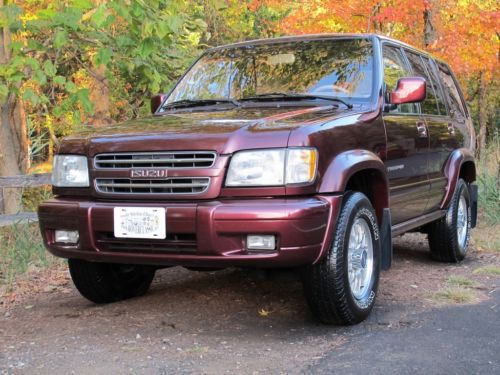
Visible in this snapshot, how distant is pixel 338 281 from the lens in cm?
356

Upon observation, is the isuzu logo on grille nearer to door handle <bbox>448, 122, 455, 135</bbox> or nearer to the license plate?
the license plate

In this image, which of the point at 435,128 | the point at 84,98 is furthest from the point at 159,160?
the point at 84,98

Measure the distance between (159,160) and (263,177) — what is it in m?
0.60

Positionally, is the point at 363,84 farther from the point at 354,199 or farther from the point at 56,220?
the point at 56,220

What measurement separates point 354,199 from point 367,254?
457 mm

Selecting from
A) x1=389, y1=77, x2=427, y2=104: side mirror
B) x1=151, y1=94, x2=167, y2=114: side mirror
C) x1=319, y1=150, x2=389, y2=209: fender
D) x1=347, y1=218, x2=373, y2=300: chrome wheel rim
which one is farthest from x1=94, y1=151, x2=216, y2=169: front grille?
x1=389, y1=77, x2=427, y2=104: side mirror

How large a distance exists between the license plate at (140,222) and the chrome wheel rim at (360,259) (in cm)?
111

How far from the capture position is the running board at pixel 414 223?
4.62 meters

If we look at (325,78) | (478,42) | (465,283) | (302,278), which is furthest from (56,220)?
(478,42)

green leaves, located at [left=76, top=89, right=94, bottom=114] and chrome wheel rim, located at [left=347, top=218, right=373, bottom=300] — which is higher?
green leaves, located at [left=76, top=89, right=94, bottom=114]

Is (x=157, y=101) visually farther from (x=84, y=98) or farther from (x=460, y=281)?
(x=460, y=281)

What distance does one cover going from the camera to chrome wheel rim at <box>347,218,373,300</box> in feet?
12.5

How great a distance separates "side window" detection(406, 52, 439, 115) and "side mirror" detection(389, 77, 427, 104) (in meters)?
0.92

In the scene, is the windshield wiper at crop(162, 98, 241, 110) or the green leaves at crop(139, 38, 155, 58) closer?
the windshield wiper at crop(162, 98, 241, 110)
